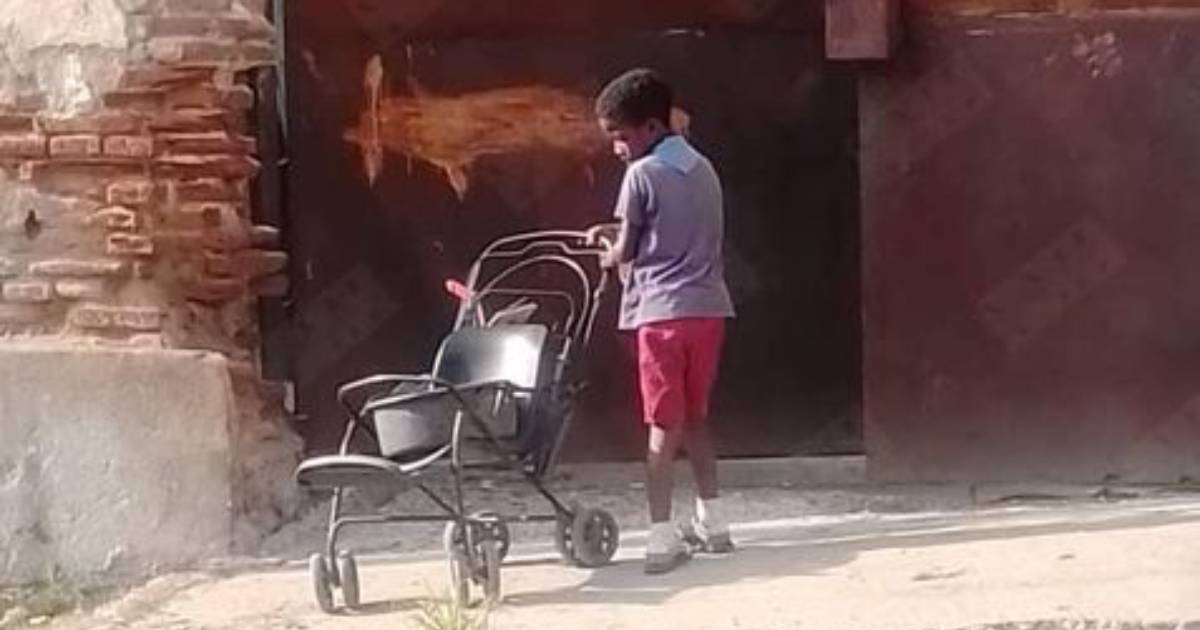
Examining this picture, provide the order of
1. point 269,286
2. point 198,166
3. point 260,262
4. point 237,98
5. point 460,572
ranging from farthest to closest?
point 269,286, point 260,262, point 237,98, point 198,166, point 460,572

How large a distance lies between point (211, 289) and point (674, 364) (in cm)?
174

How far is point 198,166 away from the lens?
823 centimetres

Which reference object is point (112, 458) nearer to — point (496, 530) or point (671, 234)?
point (496, 530)

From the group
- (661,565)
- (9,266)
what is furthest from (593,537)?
(9,266)

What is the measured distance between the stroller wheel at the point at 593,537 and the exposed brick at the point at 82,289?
1806 mm

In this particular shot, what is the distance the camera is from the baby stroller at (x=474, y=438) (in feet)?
23.2

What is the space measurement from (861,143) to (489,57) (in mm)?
1302

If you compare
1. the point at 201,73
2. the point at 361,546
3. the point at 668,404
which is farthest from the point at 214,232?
the point at 668,404

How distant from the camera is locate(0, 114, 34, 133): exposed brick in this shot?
8.23 m

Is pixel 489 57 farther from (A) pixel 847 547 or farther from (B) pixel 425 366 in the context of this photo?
(A) pixel 847 547

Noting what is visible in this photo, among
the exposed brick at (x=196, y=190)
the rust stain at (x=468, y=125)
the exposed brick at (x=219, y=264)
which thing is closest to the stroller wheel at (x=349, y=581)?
the exposed brick at (x=219, y=264)

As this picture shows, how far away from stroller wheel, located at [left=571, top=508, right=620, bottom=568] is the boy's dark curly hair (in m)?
1.17

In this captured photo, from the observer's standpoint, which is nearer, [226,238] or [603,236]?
[603,236]

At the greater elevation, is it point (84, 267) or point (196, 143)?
point (196, 143)
